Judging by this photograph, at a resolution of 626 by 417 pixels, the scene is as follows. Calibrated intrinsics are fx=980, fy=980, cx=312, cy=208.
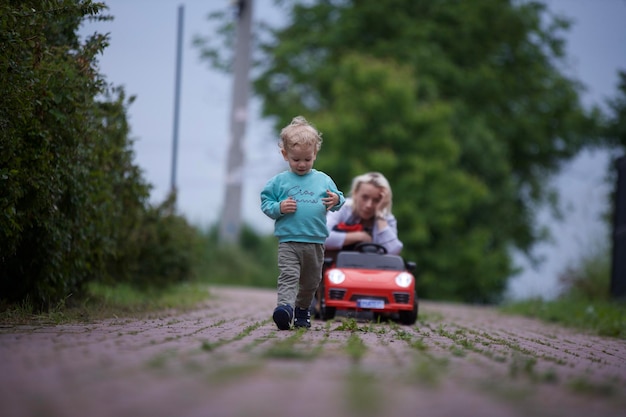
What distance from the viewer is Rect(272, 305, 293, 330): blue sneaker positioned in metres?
7.95

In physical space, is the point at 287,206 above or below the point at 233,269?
below

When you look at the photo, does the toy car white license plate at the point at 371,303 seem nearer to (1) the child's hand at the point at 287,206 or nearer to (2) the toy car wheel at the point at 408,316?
(2) the toy car wheel at the point at 408,316

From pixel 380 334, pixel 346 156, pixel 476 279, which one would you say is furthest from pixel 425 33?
pixel 380 334

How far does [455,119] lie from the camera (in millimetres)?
32812

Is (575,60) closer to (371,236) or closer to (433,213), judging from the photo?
(433,213)

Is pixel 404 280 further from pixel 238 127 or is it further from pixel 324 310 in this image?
pixel 238 127

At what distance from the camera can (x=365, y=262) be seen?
10305 mm

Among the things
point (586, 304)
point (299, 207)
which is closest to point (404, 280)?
point (299, 207)

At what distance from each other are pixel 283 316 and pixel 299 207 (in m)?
0.96

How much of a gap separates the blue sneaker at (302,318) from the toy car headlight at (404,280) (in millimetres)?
1847

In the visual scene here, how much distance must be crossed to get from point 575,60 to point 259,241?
1437 centimetres

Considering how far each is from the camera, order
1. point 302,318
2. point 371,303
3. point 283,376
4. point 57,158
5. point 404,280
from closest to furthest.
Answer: point 283,376 < point 302,318 < point 57,158 < point 371,303 < point 404,280

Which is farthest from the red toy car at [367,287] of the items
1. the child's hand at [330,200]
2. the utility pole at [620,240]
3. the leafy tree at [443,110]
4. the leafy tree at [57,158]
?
the leafy tree at [443,110]

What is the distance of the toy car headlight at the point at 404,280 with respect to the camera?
10.1 m
